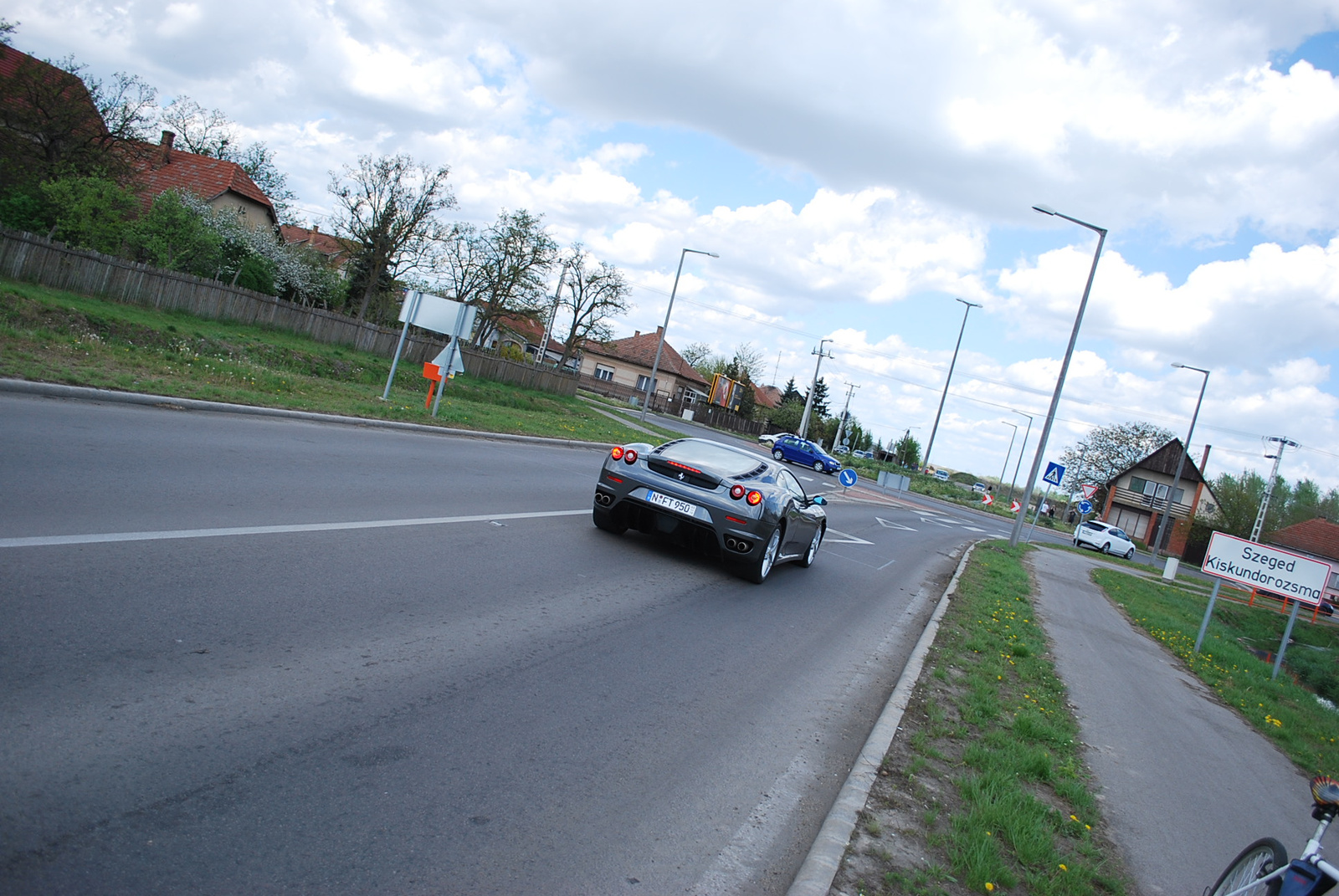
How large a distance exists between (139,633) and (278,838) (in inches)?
75.9

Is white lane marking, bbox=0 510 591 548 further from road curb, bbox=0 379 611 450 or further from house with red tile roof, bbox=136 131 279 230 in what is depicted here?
house with red tile roof, bbox=136 131 279 230

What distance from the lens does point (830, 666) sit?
698cm

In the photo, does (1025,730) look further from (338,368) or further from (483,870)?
(338,368)

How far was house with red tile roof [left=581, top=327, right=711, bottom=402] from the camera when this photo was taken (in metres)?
86.6

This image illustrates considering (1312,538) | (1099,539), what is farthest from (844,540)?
(1312,538)

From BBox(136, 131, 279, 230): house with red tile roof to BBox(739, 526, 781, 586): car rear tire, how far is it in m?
40.5

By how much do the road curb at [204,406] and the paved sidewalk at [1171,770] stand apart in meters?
11.5

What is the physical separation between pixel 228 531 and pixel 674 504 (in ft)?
13.7

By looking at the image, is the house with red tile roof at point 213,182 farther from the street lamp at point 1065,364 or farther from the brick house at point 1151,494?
the brick house at point 1151,494

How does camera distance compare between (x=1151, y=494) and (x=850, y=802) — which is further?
(x=1151, y=494)

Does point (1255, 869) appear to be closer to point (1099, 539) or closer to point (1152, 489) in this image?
point (1099, 539)

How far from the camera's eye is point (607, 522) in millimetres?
9961

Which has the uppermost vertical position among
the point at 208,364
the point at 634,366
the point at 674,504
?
the point at 634,366

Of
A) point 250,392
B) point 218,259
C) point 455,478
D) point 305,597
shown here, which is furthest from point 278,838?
point 218,259
